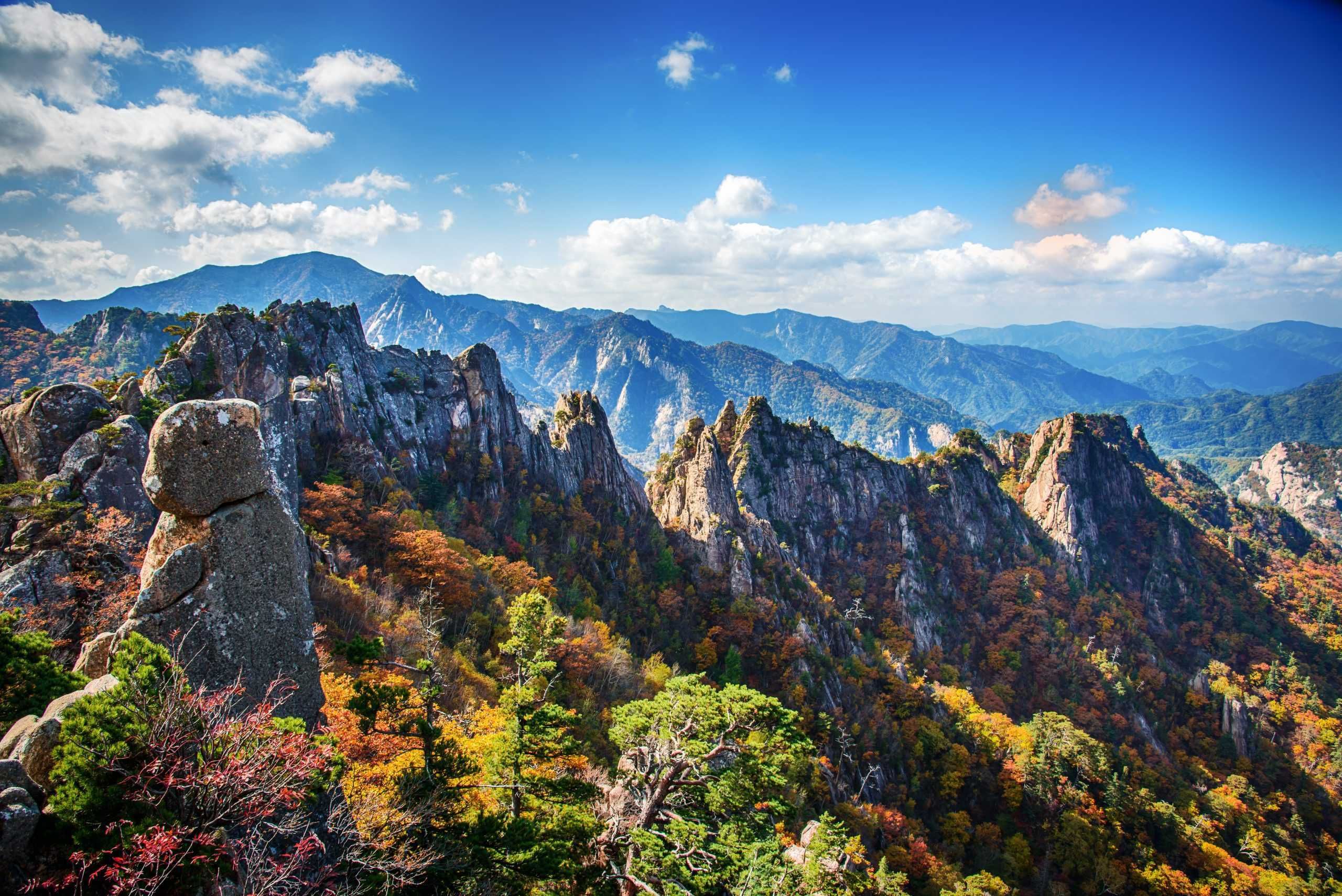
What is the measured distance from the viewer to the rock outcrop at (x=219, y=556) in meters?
10.1

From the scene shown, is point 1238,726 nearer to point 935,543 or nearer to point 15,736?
point 935,543

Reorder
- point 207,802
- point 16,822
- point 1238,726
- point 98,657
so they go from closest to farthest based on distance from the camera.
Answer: point 16,822 < point 207,802 < point 98,657 < point 1238,726

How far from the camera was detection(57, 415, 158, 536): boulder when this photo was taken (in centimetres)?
2155

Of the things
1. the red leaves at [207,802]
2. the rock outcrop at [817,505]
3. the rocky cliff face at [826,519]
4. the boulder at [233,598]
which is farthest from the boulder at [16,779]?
the rock outcrop at [817,505]

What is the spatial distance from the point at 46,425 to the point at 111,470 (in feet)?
13.8

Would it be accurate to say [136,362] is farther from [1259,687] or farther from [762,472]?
[1259,687]

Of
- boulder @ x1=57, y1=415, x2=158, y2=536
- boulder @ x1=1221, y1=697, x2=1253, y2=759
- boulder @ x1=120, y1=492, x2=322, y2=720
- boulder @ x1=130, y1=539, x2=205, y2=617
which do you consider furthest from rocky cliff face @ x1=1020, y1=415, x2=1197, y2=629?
boulder @ x1=57, y1=415, x2=158, y2=536

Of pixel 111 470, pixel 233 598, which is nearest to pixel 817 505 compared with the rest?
pixel 111 470

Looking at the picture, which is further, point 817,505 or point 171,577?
point 817,505

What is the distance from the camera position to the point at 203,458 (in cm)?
1031

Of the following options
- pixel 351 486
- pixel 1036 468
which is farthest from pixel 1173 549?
pixel 351 486

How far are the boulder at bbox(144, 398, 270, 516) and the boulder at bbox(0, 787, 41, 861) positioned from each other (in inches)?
186

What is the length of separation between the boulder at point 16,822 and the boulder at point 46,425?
23.3 meters

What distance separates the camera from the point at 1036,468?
443 ft
